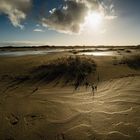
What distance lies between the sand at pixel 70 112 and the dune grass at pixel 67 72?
1.10 m

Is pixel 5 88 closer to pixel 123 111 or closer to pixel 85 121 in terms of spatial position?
pixel 85 121

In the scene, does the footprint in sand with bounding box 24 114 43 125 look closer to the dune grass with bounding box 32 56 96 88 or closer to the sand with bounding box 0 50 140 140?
the sand with bounding box 0 50 140 140

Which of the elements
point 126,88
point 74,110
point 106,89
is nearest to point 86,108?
point 74,110

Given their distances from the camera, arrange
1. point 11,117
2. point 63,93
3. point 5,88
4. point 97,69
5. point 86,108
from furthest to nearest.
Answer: point 97,69
point 5,88
point 63,93
point 86,108
point 11,117

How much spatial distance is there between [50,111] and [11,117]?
3.38ft

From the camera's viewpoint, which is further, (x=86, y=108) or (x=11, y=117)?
(x=86, y=108)

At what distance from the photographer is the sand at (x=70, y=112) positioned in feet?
11.9

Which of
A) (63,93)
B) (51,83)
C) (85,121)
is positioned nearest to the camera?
(85,121)

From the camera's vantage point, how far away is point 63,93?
623 cm

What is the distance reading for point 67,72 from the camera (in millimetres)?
9078

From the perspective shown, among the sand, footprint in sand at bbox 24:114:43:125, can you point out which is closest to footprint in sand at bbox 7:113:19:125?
the sand

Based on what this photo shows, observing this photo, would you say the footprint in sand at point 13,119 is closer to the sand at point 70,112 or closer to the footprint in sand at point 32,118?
the sand at point 70,112

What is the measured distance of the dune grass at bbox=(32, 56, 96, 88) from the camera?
26.6 feet

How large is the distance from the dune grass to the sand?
110cm
